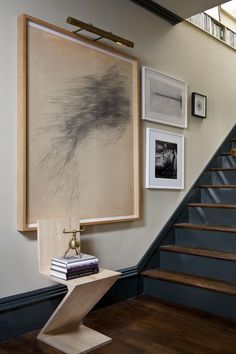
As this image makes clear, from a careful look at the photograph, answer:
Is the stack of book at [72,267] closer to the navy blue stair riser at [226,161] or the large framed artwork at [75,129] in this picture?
the large framed artwork at [75,129]

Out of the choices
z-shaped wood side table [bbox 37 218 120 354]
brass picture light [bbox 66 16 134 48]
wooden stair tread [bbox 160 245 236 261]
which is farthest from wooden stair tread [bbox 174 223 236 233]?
brass picture light [bbox 66 16 134 48]

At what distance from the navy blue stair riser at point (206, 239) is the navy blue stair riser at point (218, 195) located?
1.91 ft

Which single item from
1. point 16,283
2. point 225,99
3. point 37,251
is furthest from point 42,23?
point 225,99

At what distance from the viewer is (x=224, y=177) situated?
12.7 feet

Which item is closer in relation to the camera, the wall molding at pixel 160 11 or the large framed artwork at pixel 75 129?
the large framed artwork at pixel 75 129

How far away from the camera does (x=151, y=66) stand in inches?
125

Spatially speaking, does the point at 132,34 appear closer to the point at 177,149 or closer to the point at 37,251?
the point at 177,149

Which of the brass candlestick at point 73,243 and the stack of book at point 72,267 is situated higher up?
the brass candlestick at point 73,243

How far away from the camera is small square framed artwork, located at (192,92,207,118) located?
144 inches

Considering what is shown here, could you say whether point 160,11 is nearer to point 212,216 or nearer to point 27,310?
point 212,216

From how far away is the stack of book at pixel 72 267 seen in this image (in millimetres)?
2000

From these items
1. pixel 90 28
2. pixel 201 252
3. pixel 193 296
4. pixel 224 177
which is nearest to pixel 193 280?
pixel 193 296

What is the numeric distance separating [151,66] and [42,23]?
1207 millimetres

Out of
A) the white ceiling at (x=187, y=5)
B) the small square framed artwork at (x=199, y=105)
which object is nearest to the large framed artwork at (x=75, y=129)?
the white ceiling at (x=187, y=5)
